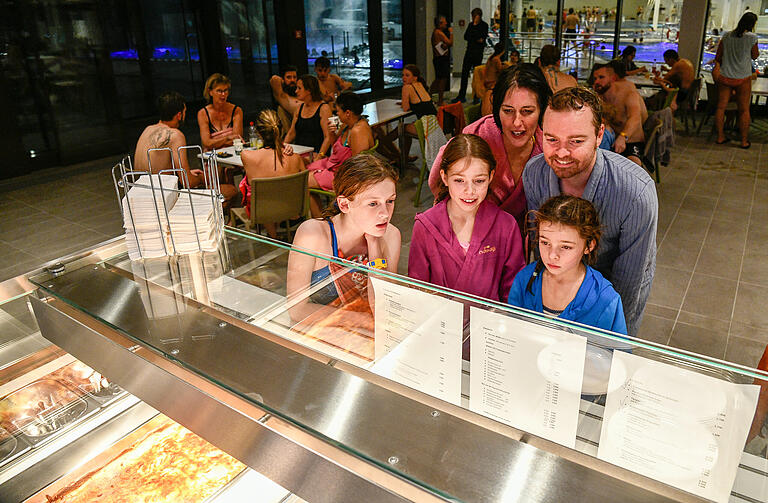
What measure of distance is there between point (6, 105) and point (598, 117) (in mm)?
8579

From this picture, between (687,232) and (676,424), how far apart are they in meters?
5.21

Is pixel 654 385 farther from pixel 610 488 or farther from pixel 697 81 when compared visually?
pixel 697 81

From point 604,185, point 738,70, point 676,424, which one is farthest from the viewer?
point 738,70

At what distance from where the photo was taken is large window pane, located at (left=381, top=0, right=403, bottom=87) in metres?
13.2

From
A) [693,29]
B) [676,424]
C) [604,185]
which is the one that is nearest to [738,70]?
[693,29]

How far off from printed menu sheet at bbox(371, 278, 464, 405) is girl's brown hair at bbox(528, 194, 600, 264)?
29.9 inches

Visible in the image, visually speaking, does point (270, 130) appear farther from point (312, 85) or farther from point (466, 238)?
point (466, 238)

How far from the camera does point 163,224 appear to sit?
179 cm

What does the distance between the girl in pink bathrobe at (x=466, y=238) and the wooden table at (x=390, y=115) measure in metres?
4.82

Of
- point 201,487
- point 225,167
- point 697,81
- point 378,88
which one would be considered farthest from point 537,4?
point 201,487

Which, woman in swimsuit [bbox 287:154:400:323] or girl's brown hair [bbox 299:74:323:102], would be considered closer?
woman in swimsuit [bbox 287:154:400:323]

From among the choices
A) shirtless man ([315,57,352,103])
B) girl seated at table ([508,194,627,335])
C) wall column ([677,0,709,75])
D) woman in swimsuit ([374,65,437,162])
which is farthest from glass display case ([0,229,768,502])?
wall column ([677,0,709,75])

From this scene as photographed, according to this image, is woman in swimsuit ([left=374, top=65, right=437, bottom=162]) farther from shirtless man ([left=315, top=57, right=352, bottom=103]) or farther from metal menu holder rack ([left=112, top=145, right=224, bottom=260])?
metal menu holder rack ([left=112, top=145, right=224, bottom=260])

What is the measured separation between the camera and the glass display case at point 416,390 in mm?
950
